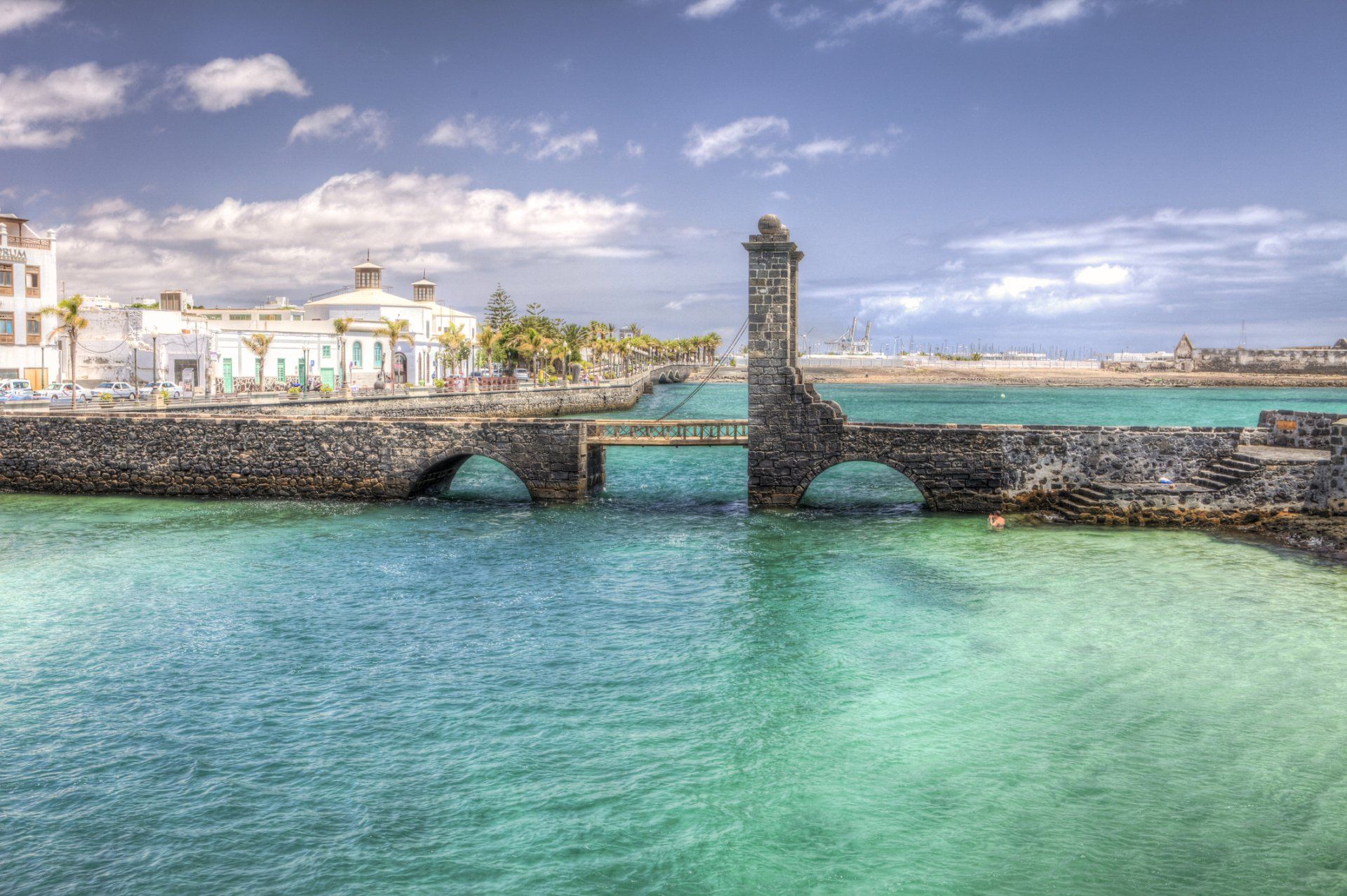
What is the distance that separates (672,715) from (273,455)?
21379 millimetres

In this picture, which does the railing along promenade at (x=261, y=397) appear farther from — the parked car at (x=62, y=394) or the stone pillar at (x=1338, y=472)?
the stone pillar at (x=1338, y=472)

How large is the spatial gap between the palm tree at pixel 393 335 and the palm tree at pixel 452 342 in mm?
4023

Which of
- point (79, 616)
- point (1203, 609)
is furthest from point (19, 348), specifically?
point (1203, 609)

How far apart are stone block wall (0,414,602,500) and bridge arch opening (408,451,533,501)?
103 millimetres

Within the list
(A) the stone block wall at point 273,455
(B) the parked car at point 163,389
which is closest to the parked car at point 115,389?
(B) the parked car at point 163,389

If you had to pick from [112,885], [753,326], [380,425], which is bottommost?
[112,885]

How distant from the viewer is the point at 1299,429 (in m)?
27.9

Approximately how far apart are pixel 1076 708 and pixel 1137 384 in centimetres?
19436

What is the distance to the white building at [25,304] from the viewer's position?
54125mm

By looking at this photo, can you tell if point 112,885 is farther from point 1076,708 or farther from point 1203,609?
point 1203,609

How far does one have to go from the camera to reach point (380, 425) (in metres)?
30.1

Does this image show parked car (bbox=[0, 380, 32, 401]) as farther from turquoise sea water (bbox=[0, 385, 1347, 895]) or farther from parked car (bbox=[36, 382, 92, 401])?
turquoise sea water (bbox=[0, 385, 1347, 895])

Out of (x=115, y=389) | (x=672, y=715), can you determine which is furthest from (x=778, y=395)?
(x=115, y=389)

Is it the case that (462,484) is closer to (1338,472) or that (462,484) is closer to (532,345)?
(1338,472)
